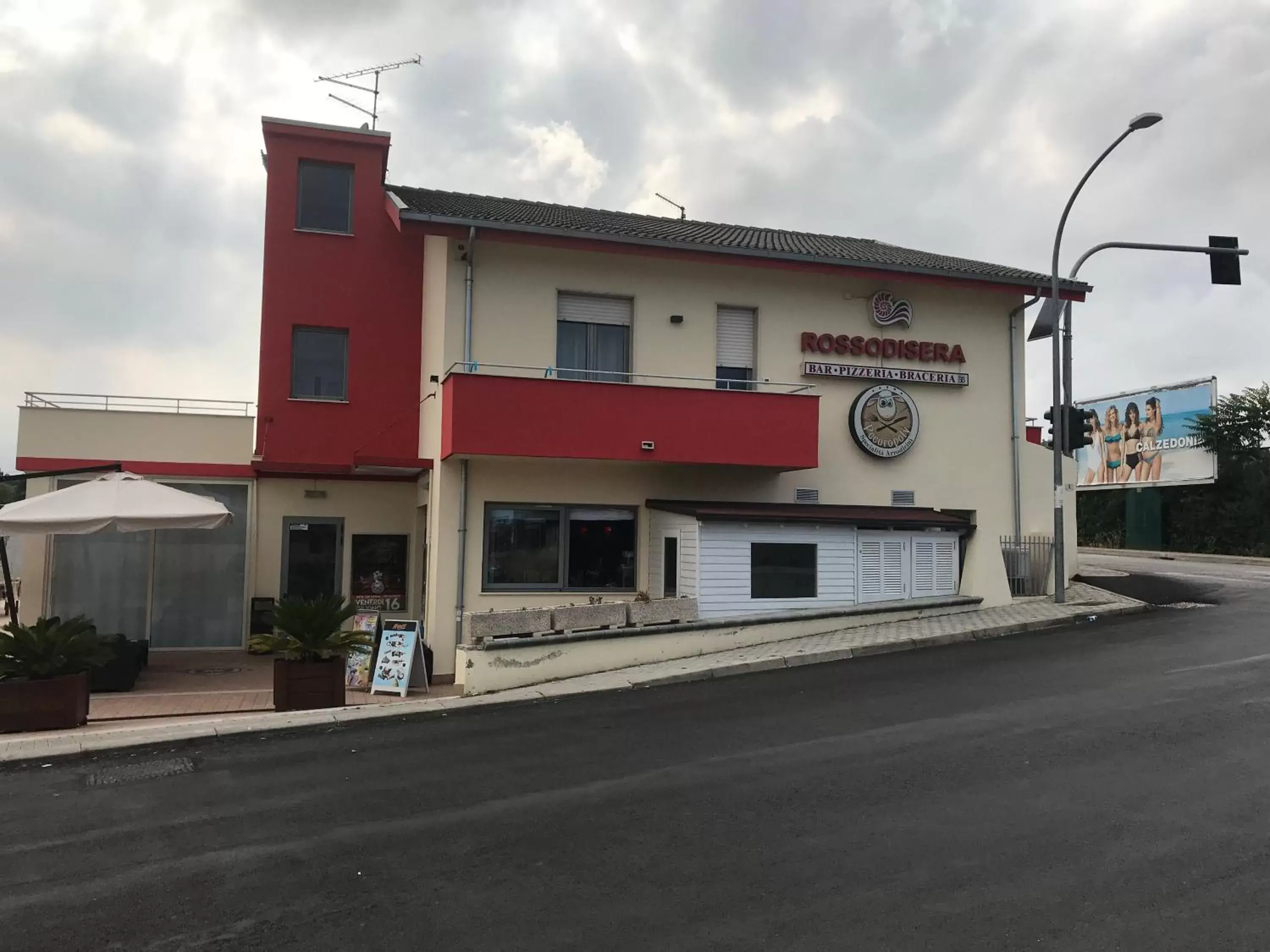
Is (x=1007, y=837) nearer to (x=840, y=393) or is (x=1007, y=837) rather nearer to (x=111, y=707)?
(x=111, y=707)

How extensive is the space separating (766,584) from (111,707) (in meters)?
8.71

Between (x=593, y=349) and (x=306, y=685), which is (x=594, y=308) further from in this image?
(x=306, y=685)

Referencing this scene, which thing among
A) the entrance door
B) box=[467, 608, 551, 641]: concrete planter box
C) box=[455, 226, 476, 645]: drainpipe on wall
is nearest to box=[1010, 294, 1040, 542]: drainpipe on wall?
box=[467, 608, 551, 641]: concrete planter box

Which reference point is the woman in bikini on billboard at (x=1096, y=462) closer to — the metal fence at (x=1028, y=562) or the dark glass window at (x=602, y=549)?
the metal fence at (x=1028, y=562)

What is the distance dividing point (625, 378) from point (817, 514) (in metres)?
3.78

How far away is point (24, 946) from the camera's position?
4.52m

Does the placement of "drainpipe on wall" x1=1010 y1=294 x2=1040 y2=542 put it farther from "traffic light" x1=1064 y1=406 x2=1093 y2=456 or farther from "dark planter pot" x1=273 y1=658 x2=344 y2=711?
"dark planter pot" x1=273 y1=658 x2=344 y2=711

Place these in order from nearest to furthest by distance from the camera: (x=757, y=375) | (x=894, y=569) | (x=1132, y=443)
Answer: (x=894, y=569), (x=757, y=375), (x=1132, y=443)

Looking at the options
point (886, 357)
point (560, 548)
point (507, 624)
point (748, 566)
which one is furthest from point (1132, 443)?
point (507, 624)

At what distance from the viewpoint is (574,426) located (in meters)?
14.0

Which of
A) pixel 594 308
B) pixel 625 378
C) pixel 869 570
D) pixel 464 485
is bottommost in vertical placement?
pixel 869 570

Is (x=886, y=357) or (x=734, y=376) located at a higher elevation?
(x=886, y=357)

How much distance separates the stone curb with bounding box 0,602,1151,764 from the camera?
8852mm

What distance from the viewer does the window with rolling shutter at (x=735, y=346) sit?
16.2 meters
